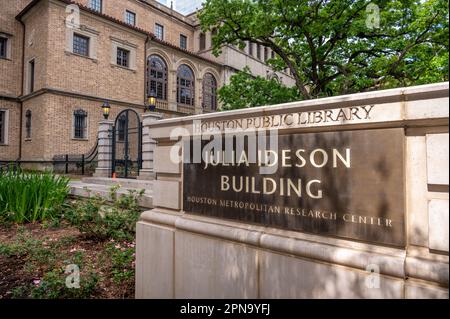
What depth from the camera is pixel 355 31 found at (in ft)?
37.9

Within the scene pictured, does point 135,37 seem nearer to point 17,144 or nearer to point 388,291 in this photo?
point 17,144

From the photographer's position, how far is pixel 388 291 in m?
1.97

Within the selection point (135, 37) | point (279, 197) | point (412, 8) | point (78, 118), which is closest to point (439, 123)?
point (279, 197)

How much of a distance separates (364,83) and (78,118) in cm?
1616

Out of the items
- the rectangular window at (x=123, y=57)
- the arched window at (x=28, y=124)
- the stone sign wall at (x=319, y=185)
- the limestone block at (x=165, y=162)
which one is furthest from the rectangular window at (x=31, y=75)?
the stone sign wall at (x=319, y=185)

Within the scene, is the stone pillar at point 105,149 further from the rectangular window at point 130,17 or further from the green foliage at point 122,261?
the rectangular window at point 130,17

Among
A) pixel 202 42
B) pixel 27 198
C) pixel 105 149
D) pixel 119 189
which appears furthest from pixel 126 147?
pixel 202 42

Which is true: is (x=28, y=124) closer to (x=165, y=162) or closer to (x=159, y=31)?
(x=159, y=31)

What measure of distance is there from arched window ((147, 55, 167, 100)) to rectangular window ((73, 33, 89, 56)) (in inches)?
202

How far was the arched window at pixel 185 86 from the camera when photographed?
88.4ft

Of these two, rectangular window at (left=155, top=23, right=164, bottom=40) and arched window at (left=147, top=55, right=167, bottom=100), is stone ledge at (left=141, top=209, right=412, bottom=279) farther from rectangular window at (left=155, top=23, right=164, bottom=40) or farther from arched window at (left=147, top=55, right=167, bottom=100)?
rectangular window at (left=155, top=23, right=164, bottom=40)

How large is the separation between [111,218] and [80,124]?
15.7 metres

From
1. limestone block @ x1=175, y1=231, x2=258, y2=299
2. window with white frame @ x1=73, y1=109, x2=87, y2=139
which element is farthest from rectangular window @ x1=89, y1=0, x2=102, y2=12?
limestone block @ x1=175, y1=231, x2=258, y2=299

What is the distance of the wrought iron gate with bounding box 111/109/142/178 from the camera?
10466mm
